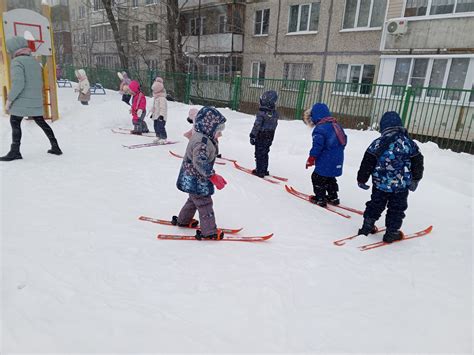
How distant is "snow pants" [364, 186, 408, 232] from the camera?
362 centimetres

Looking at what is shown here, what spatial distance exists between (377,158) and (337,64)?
556 inches

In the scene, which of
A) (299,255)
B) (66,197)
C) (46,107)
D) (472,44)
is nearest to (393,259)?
(299,255)

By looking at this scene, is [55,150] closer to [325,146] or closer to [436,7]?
[325,146]

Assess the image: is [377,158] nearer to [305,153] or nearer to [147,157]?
[305,153]

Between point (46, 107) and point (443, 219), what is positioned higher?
point (46, 107)

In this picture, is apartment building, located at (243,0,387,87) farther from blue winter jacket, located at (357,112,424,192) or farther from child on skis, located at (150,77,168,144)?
blue winter jacket, located at (357,112,424,192)

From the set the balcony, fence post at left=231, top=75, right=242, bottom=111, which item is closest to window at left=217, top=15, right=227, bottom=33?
the balcony

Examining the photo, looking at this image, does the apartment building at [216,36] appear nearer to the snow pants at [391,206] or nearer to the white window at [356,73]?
the white window at [356,73]

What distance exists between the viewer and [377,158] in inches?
141

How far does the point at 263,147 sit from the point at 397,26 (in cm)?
1085

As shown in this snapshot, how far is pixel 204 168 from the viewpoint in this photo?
3.23 m

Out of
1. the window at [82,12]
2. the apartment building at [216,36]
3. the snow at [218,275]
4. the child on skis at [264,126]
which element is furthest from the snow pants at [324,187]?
the window at [82,12]

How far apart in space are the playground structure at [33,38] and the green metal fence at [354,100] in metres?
7.17

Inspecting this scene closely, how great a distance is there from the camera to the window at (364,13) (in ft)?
47.3
